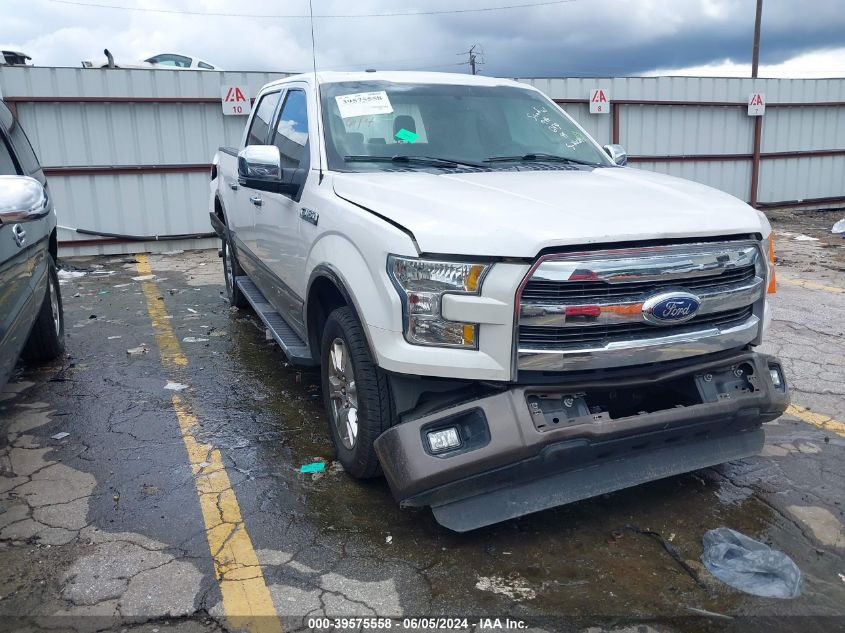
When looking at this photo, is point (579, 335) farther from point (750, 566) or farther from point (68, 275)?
point (68, 275)

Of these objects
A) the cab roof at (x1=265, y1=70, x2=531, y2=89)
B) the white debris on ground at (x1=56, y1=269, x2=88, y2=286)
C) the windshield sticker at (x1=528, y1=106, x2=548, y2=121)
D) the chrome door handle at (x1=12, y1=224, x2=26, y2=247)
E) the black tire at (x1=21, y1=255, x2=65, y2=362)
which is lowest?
the white debris on ground at (x1=56, y1=269, x2=88, y2=286)

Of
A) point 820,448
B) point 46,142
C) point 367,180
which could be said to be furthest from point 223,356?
point 46,142

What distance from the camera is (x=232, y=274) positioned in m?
6.95

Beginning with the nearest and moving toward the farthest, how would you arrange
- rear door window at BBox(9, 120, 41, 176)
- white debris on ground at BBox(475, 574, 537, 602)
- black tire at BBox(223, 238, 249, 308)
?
white debris on ground at BBox(475, 574, 537, 602) → rear door window at BBox(9, 120, 41, 176) → black tire at BBox(223, 238, 249, 308)

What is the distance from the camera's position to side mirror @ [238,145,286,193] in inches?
161

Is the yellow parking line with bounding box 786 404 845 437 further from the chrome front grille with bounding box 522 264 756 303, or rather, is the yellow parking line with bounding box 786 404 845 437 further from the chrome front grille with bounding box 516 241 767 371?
the chrome front grille with bounding box 522 264 756 303

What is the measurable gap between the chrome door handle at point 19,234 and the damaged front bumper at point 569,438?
228 centimetres

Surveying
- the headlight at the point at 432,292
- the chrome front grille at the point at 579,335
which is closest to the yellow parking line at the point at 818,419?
the chrome front grille at the point at 579,335

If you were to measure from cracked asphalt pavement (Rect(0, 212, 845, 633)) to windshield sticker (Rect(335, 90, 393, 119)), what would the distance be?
1833 millimetres

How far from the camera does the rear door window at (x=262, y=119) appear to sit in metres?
5.42

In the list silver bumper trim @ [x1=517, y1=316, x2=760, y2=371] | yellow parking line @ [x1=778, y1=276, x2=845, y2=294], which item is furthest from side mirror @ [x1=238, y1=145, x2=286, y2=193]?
yellow parking line @ [x1=778, y1=276, x2=845, y2=294]

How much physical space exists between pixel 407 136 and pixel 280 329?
1.50 metres

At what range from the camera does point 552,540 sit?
3236 mm

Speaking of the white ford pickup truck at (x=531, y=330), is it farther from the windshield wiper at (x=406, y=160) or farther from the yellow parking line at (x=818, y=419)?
the yellow parking line at (x=818, y=419)
